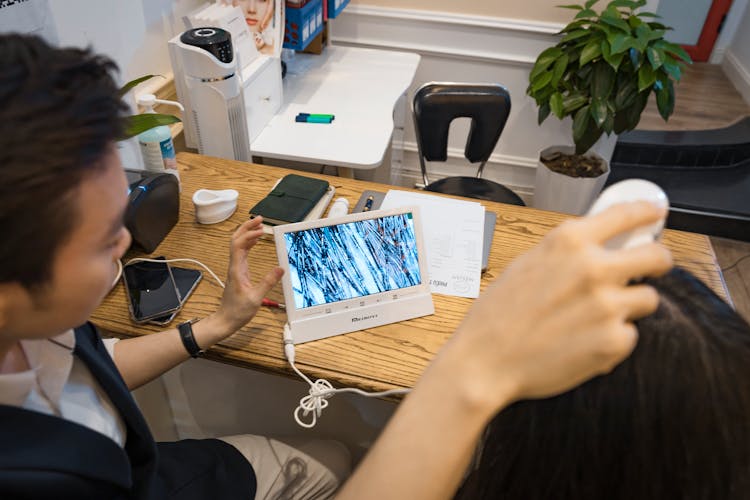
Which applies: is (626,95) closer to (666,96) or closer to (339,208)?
(666,96)

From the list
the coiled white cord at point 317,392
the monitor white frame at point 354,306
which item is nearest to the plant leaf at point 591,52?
the monitor white frame at point 354,306

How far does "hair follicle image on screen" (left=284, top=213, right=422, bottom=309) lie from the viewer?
3.11 feet

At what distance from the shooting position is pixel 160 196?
3.76 feet

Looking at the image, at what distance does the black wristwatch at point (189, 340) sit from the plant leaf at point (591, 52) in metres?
1.80

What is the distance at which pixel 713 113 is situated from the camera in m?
3.40

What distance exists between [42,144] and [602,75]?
2106mm

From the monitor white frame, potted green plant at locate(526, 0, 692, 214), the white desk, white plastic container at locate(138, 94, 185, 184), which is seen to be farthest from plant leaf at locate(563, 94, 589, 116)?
white plastic container at locate(138, 94, 185, 184)

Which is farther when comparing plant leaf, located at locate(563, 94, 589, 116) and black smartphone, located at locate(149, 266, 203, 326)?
plant leaf, located at locate(563, 94, 589, 116)

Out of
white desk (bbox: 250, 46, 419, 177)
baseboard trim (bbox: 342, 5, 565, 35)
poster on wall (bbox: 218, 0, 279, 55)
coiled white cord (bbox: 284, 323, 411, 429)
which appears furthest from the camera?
baseboard trim (bbox: 342, 5, 565, 35)

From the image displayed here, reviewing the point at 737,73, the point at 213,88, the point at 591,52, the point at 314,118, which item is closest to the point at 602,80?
the point at 591,52

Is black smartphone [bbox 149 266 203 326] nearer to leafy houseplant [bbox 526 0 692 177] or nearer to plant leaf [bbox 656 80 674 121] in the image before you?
leafy houseplant [bbox 526 0 692 177]

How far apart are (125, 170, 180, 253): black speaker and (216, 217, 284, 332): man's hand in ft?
0.92

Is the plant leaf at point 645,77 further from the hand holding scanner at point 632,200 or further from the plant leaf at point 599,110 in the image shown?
the hand holding scanner at point 632,200

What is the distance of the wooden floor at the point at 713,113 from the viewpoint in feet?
8.11
